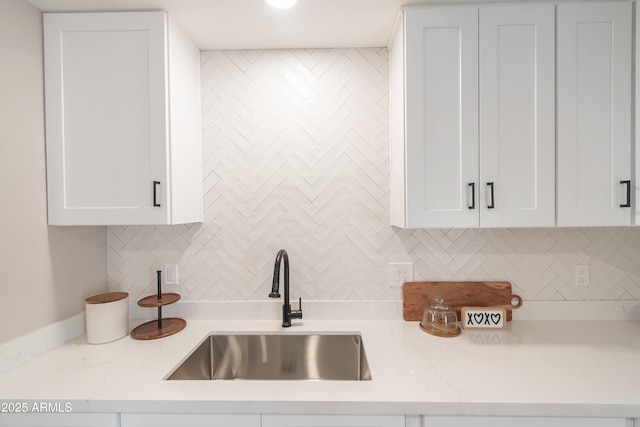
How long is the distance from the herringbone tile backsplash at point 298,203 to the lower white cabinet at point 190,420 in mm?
728

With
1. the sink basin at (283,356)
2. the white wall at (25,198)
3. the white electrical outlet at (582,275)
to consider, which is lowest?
the sink basin at (283,356)

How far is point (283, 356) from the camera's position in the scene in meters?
1.61

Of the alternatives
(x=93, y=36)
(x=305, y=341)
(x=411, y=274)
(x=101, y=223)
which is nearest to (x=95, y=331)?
(x=101, y=223)

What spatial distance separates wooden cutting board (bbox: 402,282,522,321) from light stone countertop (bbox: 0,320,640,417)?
18 centimetres

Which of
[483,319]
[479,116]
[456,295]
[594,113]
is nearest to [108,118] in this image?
[479,116]

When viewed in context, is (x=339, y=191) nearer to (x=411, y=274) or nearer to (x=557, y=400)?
(x=411, y=274)

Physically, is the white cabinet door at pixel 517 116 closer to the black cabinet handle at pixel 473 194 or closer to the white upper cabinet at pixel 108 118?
the black cabinet handle at pixel 473 194

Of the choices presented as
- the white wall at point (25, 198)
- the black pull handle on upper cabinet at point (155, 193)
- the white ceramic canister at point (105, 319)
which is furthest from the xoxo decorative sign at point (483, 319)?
the white wall at point (25, 198)

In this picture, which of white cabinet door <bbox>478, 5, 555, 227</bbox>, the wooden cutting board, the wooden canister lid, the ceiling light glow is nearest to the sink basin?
the wooden cutting board

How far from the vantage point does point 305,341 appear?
1599 mm

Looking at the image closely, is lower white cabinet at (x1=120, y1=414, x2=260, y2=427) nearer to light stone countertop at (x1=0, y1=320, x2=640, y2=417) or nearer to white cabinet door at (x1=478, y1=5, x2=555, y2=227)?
light stone countertop at (x1=0, y1=320, x2=640, y2=417)

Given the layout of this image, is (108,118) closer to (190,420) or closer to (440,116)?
(190,420)

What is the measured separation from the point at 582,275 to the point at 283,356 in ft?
5.31

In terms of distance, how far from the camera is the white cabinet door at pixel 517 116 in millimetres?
1340
